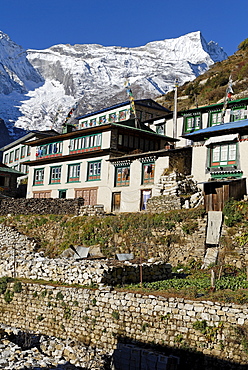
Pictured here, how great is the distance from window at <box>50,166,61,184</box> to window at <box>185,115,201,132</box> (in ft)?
48.9

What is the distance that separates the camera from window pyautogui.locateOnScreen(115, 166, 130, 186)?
1483 inches

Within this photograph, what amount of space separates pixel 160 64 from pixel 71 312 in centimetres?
18759

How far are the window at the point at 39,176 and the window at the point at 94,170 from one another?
27.7 ft

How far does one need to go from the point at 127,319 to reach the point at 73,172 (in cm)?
2926

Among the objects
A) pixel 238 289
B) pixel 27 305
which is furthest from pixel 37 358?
pixel 238 289

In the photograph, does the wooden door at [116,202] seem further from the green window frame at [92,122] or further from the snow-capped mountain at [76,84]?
the snow-capped mountain at [76,84]

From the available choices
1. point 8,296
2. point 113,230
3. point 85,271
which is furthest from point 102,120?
point 85,271

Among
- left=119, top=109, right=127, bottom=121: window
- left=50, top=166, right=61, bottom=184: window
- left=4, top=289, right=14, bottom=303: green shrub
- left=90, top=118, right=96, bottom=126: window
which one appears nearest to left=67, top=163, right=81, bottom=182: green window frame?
left=50, top=166, right=61, bottom=184: window

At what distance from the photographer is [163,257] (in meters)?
24.0

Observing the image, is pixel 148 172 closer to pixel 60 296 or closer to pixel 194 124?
pixel 194 124

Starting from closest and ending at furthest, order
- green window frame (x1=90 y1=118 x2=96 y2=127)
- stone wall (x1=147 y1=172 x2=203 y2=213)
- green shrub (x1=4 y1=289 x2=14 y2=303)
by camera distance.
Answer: green shrub (x1=4 y1=289 x2=14 y2=303), stone wall (x1=147 y1=172 x2=203 y2=213), green window frame (x1=90 y1=118 x2=96 y2=127)

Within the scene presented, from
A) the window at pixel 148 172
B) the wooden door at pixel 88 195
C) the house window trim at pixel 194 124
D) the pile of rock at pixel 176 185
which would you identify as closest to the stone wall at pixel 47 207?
the wooden door at pixel 88 195

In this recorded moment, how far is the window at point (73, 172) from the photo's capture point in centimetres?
4311

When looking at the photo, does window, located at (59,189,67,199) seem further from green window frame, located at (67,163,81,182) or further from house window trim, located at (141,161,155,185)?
house window trim, located at (141,161,155,185)
